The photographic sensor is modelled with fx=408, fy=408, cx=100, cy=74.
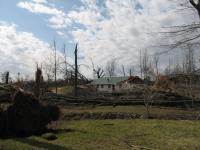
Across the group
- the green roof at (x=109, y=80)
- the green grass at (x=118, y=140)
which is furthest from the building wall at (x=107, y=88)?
the green grass at (x=118, y=140)

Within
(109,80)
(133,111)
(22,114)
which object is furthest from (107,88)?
(22,114)

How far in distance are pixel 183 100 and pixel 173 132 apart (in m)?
21.3

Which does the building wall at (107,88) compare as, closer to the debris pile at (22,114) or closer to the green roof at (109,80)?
the green roof at (109,80)

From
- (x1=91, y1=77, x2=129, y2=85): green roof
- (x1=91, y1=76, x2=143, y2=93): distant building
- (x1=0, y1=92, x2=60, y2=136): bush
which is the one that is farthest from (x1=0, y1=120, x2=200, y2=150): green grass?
(x1=91, y1=77, x2=129, y2=85): green roof

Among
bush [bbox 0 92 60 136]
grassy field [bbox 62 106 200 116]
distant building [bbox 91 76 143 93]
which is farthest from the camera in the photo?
distant building [bbox 91 76 143 93]

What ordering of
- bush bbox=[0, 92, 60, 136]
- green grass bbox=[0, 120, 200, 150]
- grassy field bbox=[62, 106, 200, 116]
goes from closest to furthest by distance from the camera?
green grass bbox=[0, 120, 200, 150]
bush bbox=[0, 92, 60, 136]
grassy field bbox=[62, 106, 200, 116]

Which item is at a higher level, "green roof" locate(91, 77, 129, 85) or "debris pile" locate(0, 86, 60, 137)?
"green roof" locate(91, 77, 129, 85)

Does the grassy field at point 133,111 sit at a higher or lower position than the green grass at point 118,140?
higher

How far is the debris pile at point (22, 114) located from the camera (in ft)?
57.9

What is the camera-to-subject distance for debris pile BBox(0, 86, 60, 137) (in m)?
17.7

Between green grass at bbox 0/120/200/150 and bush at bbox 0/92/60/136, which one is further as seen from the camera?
bush at bbox 0/92/60/136

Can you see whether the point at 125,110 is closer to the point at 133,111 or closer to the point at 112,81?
the point at 133,111

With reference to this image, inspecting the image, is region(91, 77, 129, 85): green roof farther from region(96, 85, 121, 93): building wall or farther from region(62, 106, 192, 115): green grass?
region(62, 106, 192, 115): green grass

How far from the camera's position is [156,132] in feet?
62.5
